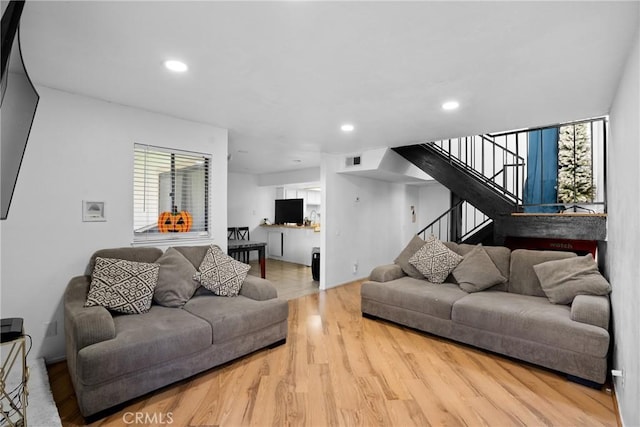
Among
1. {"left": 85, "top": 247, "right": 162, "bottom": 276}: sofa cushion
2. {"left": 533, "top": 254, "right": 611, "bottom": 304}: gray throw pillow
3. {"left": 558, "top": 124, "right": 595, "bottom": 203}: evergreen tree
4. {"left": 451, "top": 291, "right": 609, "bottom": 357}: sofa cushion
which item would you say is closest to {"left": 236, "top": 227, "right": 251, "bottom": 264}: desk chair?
{"left": 85, "top": 247, "right": 162, "bottom": 276}: sofa cushion

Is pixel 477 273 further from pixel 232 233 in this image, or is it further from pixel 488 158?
pixel 232 233

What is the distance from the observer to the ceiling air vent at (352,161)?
516cm

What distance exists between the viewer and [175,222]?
342 centimetres

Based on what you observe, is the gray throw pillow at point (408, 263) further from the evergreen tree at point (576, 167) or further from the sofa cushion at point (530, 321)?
the evergreen tree at point (576, 167)

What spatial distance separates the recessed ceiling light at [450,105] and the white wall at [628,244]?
1122 mm

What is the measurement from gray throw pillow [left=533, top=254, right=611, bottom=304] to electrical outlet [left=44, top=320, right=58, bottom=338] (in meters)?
4.40

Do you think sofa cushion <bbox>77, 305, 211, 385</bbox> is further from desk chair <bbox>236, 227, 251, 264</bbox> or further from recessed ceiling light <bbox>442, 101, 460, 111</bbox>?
desk chair <bbox>236, 227, 251, 264</bbox>

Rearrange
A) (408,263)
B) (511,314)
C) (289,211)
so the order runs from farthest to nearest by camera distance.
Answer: (289,211) < (408,263) < (511,314)

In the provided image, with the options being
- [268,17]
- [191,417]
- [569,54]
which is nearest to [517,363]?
[569,54]

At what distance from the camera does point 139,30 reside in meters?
1.77

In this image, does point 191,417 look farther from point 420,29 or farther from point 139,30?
point 420,29

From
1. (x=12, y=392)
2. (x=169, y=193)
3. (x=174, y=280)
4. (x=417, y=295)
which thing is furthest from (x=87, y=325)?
(x=417, y=295)

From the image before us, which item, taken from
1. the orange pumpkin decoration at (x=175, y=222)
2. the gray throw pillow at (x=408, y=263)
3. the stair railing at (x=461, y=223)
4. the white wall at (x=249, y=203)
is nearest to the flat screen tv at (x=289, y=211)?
the white wall at (x=249, y=203)

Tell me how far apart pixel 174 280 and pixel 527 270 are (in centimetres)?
356
